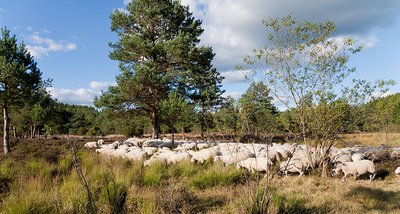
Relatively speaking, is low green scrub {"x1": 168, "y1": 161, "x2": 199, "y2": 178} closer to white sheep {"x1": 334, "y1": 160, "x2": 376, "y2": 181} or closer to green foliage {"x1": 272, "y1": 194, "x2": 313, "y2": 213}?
green foliage {"x1": 272, "y1": 194, "x2": 313, "y2": 213}

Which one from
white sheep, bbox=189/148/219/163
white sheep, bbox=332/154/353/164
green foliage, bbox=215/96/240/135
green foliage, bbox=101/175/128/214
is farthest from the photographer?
white sheep, bbox=189/148/219/163

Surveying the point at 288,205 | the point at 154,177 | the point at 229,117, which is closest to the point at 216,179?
the point at 154,177

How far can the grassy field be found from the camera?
17.1 ft

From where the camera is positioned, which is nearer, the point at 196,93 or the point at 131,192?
the point at 131,192

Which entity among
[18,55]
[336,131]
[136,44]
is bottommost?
[336,131]

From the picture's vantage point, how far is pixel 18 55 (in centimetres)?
1991

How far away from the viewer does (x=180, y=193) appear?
6.18 metres

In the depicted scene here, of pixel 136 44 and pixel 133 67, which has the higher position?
pixel 136 44

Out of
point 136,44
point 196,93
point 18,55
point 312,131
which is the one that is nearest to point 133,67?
point 136,44

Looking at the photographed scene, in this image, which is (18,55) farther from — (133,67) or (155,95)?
(155,95)


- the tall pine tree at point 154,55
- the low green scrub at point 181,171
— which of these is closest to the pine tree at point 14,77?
the tall pine tree at point 154,55

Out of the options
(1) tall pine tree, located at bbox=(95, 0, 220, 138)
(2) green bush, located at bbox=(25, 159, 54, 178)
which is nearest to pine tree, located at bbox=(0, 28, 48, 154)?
(1) tall pine tree, located at bbox=(95, 0, 220, 138)

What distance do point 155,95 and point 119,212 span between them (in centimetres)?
2180

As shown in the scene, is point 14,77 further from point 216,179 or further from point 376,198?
point 376,198
